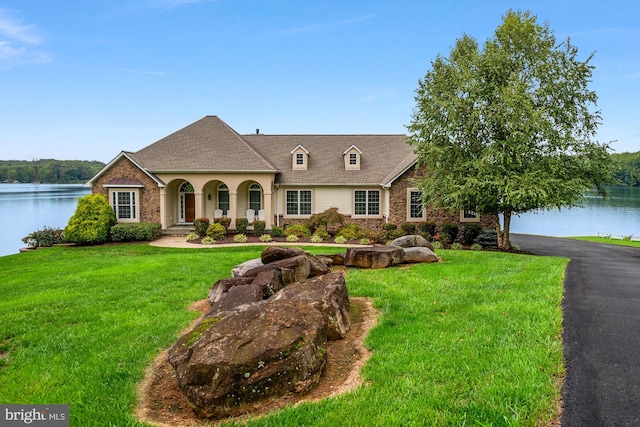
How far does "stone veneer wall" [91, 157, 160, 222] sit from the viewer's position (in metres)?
23.1

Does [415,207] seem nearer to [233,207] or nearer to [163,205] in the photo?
[233,207]

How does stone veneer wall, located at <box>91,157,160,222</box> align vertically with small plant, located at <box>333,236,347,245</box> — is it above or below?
above

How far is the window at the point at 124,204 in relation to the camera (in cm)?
2314

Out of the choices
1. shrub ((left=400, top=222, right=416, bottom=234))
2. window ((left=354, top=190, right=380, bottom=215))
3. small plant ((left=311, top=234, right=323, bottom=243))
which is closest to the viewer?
small plant ((left=311, top=234, right=323, bottom=243))

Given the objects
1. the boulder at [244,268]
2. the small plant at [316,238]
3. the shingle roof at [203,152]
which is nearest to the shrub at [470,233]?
the small plant at [316,238]

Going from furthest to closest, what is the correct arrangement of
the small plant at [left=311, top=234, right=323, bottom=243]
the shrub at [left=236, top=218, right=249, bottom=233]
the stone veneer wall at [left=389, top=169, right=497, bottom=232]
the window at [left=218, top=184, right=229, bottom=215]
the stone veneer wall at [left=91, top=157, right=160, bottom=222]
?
the window at [left=218, top=184, right=229, bottom=215], the stone veneer wall at [left=91, top=157, right=160, bottom=222], the stone veneer wall at [left=389, top=169, right=497, bottom=232], the shrub at [left=236, top=218, right=249, bottom=233], the small plant at [left=311, top=234, right=323, bottom=243]

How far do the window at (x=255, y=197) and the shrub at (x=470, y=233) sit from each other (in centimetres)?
1284

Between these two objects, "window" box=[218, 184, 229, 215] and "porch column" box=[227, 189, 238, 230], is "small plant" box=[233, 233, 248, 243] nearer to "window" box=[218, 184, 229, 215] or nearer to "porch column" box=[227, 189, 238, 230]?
"porch column" box=[227, 189, 238, 230]

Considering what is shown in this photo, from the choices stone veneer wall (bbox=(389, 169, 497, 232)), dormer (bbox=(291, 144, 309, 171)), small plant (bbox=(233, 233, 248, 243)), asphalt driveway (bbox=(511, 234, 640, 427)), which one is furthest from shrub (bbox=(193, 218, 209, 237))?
asphalt driveway (bbox=(511, 234, 640, 427))

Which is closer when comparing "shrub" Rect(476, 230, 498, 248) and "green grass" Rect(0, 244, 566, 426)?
"green grass" Rect(0, 244, 566, 426)

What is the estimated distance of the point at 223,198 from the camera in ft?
84.5

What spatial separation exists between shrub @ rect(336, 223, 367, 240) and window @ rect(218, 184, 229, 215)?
8.19 meters

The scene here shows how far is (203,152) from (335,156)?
28.8ft

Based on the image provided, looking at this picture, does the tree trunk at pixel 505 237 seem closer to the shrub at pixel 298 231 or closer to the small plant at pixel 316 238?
the small plant at pixel 316 238
